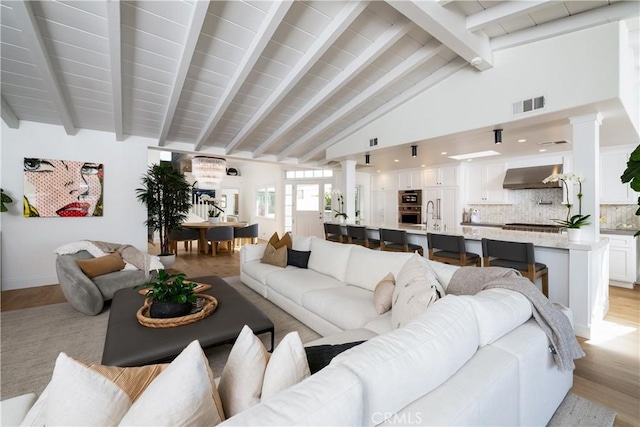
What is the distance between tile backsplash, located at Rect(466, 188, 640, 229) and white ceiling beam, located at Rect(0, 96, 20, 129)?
8.37 metres

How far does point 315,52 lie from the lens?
9.69 ft

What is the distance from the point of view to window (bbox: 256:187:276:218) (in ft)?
30.1

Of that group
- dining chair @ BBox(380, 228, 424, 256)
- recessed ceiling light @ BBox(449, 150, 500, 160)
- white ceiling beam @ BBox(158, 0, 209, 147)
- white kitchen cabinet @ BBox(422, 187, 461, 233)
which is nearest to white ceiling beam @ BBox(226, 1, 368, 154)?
white ceiling beam @ BBox(158, 0, 209, 147)

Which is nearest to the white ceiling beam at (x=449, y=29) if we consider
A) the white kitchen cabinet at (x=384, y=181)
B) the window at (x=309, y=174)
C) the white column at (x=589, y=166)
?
the white column at (x=589, y=166)

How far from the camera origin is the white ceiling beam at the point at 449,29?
90.6 inches

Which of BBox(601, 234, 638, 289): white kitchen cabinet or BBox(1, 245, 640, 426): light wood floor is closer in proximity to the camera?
BBox(1, 245, 640, 426): light wood floor

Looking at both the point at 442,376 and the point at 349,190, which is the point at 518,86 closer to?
the point at 349,190

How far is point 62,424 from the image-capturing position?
66cm

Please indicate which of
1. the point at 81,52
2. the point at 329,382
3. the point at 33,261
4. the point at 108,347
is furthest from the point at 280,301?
the point at 33,261

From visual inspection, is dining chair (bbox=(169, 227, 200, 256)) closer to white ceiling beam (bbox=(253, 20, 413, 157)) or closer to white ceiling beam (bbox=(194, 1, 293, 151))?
white ceiling beam (bbox=(194, 1, 293, 151))

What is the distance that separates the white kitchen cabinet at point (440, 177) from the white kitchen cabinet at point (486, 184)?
0.91 ft

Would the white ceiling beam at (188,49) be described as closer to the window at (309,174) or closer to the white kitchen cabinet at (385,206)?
the window at (309,174)

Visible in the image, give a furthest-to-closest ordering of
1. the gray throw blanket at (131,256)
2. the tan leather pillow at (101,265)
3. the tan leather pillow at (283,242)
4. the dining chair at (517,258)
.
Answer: the tan leather pillow at (283,242) < the gray throw blanket at (131,256) < the tan leather pillow at (101,265) < the dining chair at (517,258)

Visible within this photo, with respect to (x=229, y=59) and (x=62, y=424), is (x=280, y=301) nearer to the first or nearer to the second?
(x=62, y=424)
